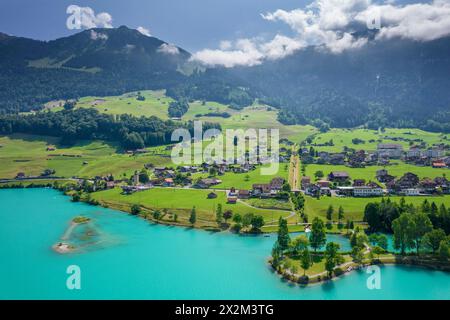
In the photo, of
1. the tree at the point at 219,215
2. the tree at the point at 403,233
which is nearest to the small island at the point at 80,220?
the tree at the point at 219,215

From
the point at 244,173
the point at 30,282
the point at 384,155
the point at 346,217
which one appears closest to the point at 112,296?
the point at 30,282

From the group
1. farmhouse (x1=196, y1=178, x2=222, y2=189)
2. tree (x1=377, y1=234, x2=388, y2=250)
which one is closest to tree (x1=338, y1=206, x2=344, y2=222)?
tree (x1=377, y1=234, x2=388, y2=250)

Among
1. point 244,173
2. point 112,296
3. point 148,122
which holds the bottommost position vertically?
point 112,296

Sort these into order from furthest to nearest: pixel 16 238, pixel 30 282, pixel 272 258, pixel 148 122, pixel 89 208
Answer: pixel 148 122 → pixel 89 208 → pixel 16 238 → pixel 272 258 → pixel 30 282

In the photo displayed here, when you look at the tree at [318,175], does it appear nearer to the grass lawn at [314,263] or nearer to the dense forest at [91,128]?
the grass lawn at [314,263]

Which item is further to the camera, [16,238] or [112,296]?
[16,238]

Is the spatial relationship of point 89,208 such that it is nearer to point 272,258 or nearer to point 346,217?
point 272,258
